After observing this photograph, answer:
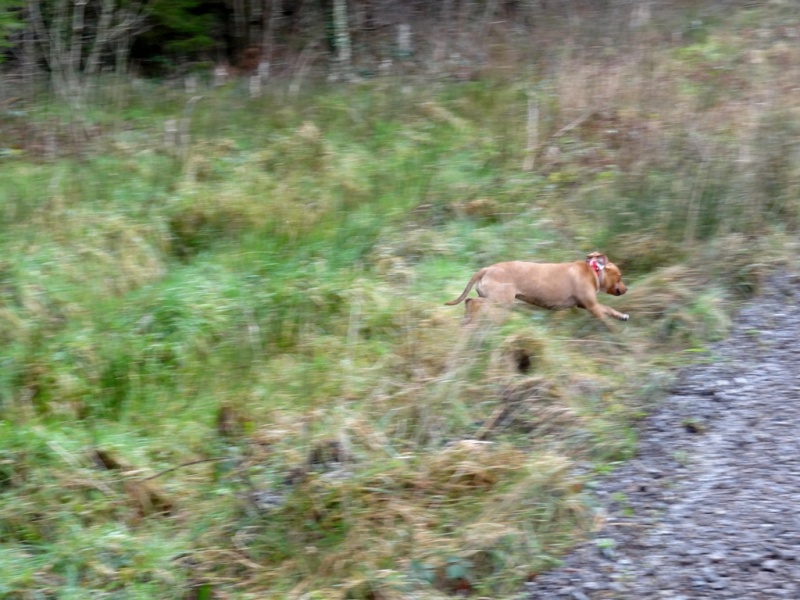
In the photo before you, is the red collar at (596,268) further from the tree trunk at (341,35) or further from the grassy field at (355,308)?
the tree trunk at (341,35)

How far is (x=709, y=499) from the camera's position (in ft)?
17.8

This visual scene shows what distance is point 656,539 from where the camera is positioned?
16.9 feet

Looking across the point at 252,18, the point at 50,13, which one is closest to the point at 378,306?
the point at 50,13

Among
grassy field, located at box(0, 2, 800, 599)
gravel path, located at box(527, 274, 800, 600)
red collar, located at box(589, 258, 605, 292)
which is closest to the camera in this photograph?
gravel path, located at box(527, 274, 800, 600)

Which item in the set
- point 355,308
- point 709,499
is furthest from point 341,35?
point 709,499

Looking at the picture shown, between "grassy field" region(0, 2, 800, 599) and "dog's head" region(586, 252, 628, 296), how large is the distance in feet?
0.70

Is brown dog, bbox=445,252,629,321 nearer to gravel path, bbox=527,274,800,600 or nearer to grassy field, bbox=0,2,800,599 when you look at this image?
grassy field, bbox=0,2,800,599

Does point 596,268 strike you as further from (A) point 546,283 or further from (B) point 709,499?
(B) point 709,499

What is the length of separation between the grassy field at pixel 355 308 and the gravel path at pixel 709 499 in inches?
8.3

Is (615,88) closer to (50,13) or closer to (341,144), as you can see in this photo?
(341,144)

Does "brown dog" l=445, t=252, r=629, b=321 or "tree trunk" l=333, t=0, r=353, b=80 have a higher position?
"tree trunk" l=333, t=0, r=353, b=80

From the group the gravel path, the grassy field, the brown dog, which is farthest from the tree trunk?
the gravel path

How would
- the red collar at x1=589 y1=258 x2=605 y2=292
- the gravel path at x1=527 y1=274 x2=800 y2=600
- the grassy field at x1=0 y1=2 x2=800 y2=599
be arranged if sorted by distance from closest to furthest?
the gravel path at x1=527 y1=274 x2=800 y2=600 → the grassy field at x1=0 y1=2 x2=800 y2=599 → the red collar at x1=589 y1=258 x2=605 y2=292

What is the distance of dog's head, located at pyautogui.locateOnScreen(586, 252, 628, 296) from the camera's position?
25.7 feet
